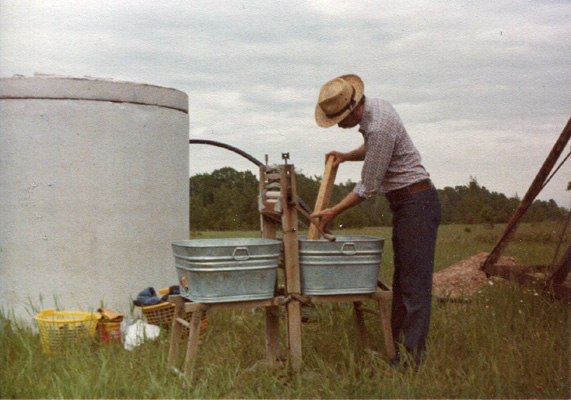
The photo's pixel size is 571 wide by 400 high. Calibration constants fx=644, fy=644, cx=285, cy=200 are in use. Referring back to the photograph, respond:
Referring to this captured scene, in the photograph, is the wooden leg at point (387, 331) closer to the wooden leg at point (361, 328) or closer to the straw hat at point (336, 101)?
the wooden leg at point (361, 328)

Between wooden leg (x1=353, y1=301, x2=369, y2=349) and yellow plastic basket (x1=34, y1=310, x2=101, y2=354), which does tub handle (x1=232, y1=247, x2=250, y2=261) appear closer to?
wooden leg (x1=353, y1=301, x2=369, y2=349)

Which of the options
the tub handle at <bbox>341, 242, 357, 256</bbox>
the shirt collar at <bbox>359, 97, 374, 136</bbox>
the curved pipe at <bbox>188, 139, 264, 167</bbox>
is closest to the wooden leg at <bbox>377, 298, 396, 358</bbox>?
the tub handle at <bbox>341, 242, 357, 256</bbox>

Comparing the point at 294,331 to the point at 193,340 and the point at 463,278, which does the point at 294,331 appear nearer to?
the point at 193,340

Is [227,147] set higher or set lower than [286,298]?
higher

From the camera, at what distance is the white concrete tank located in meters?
5.56

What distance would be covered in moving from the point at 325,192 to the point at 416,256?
2.54 ft

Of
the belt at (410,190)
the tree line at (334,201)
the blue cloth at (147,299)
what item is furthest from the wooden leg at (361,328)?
the tree line at (334,201)

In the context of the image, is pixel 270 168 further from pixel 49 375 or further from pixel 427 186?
pixel 49 375

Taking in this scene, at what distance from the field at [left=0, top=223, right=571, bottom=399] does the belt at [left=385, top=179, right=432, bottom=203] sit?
111 cm

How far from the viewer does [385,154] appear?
4242 millimetres

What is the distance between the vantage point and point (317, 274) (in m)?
4.27

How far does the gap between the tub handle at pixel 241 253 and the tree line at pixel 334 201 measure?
13.7m

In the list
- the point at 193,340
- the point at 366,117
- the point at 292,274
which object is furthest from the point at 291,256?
the point at 366,117

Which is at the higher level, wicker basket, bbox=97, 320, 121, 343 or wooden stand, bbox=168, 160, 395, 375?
wooden stand, bbox=168, 160, 395, 375
